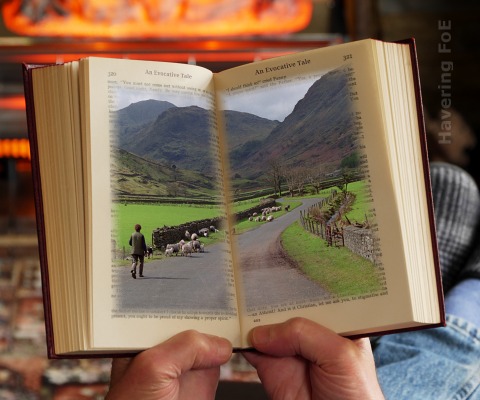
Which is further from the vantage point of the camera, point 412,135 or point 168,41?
point 168,41

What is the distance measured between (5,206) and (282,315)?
1866 millimetres

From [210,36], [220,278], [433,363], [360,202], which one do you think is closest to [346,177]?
[360,202]

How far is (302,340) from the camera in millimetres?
619

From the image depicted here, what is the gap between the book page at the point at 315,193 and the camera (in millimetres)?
611

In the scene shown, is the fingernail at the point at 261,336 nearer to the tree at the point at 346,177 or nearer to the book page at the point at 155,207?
the book page at the point at 155,207

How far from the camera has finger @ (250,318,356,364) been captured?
62 centimetres

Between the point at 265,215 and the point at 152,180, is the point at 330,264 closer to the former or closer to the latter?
the point at 265,215

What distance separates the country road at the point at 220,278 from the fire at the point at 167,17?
5.80ft

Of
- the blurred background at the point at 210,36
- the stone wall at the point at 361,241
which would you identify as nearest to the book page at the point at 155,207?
the stone wall at the point at 361,241

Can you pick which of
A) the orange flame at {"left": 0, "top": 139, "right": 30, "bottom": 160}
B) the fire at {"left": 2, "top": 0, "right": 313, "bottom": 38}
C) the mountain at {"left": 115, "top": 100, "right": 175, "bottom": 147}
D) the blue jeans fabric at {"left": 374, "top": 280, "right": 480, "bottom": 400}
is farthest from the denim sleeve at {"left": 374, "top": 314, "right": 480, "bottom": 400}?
the orange flame at {"left": 0, "top": 139, "right": 30, "bottom": 160}

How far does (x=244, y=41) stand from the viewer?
7.61 feet

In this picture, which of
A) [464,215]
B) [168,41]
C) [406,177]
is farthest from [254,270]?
[168,41]

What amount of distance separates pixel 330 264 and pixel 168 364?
0.16 m

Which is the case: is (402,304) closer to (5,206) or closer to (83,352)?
(83,352)
